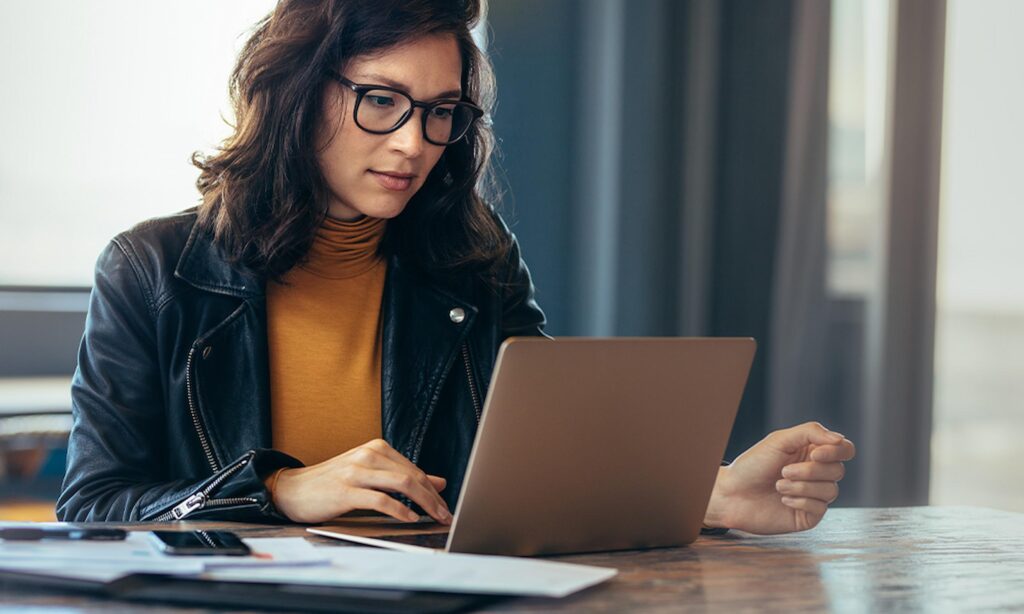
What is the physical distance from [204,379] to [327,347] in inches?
8.1

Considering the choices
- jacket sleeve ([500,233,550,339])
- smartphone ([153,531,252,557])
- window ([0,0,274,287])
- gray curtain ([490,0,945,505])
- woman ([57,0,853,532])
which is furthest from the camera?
window ([0,0,274,287])

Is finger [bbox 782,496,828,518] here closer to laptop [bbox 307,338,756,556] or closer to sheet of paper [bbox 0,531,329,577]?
laptop [bbox 307,338,756,556]

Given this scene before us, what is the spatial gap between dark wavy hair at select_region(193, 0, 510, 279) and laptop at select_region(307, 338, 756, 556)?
638mm

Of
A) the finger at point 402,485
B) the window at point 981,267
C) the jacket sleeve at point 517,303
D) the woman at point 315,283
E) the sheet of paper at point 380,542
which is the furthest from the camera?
the window at point 981,267

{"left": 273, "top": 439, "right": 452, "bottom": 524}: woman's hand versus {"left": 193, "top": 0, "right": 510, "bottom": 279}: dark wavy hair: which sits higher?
{"left": 193, "top": 0, "right": 510, "bottom": 279}: dark wavy hair

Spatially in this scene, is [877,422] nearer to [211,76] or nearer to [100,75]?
[211,76]

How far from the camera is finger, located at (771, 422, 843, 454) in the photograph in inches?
49.1

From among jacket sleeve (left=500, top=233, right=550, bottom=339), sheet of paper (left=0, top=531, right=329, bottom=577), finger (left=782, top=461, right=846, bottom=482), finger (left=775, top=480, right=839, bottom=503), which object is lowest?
finger (left=775, top=480, right=839, bottom=503)

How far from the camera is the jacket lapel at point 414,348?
5.56 feet

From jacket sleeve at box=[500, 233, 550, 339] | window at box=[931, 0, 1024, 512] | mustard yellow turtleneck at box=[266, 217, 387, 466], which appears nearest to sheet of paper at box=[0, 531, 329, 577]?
mustard yellow turtleneck at box=[266, 217, 387, 466]

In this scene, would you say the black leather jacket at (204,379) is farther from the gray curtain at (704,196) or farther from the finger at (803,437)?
the gray curtain at (704,196)

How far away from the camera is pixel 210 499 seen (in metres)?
1.24

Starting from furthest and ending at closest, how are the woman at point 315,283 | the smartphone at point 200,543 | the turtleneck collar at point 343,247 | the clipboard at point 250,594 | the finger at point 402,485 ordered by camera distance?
the turtleneck collar at point 343,247
the woman at point 315,283
the finger at point 402,485
the smartphone at point 200,543
the clipboard at point 250,594

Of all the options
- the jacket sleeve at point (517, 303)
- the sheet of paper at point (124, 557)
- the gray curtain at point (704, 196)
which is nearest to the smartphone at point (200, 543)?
the sheet of paper at point (124, 557)
